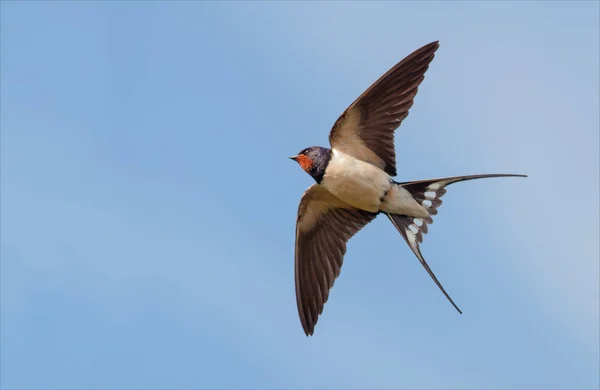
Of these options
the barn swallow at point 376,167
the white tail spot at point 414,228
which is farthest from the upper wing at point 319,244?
the white tail spot at point 414,228

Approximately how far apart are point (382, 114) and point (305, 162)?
673mm

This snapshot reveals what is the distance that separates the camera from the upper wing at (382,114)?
717 centimetres

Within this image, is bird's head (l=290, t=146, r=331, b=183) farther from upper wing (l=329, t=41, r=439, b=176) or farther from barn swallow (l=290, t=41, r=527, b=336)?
upper wing (l=329, t=41, r=439, b=176)

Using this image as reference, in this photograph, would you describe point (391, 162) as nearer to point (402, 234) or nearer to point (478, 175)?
point (402, 234)

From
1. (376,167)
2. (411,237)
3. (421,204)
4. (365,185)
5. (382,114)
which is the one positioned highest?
(382,114)

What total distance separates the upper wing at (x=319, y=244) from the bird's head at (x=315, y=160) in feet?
1.18

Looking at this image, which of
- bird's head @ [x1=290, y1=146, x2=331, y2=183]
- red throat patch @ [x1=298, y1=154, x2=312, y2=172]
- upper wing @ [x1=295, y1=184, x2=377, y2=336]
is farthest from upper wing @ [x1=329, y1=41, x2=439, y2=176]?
upper wing @ [x1=295, y1=184, x2=377, y2=336]

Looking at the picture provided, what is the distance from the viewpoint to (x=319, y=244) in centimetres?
817

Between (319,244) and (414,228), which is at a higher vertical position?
(319,244)

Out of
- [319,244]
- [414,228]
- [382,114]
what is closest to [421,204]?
[414,228]

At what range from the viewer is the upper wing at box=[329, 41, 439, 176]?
717 centimetres

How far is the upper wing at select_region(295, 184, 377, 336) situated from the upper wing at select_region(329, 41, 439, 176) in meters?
0.54

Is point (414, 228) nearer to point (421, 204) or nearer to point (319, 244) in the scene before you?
point (421, 204)

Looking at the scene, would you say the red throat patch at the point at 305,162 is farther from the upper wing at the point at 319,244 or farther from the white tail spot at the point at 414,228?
the white tail spot at the point at 414,228
